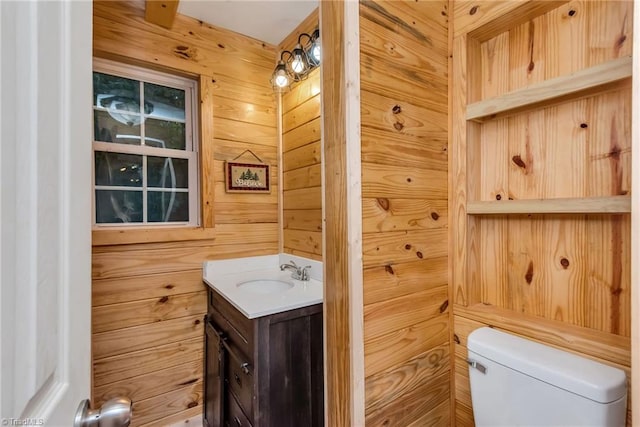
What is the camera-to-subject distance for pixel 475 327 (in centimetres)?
119

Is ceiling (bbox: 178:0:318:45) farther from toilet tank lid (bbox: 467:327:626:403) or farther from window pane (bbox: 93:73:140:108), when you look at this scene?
toilet tank lid (bbox: 467:327:626:403)

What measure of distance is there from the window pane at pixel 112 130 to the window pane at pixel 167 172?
152mm

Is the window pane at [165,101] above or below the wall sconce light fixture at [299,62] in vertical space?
below

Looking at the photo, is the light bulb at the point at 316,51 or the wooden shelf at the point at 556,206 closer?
the wooden shelf at the point at 556,206

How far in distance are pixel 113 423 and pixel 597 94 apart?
1506mm

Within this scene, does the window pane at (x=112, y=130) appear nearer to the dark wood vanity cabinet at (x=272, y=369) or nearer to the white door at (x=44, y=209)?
the dark wood vanity cabinet at (x=272, y=369)

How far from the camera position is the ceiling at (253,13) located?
1.79 m

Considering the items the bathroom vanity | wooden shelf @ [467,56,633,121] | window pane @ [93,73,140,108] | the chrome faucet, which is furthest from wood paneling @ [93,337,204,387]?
wooden shelf @ [467,56,633,121]

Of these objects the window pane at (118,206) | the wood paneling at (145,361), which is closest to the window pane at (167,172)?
the window pane at (118,206)

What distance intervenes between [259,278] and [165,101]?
1.31 meters

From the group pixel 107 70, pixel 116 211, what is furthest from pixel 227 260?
pixel 107 70

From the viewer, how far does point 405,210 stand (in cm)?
112

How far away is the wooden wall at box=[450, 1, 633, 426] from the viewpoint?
93 cm

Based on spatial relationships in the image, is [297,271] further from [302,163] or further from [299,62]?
[299,62]
